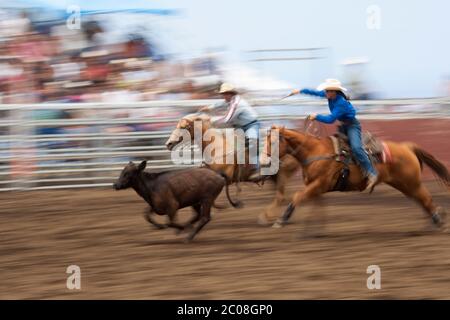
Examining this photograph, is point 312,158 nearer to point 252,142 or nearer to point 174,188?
point 252,142

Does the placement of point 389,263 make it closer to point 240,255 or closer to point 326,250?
point 326,250

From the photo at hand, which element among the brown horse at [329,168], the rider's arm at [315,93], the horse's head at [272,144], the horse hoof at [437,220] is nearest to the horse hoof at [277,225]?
the brown horse at [329,168]

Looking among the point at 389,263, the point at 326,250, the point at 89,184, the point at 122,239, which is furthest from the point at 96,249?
the point at 89,184

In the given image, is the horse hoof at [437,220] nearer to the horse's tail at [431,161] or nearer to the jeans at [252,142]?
the horse's tail at [431,161]

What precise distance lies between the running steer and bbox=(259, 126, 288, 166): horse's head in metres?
0.47

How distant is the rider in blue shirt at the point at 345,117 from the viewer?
8.77 m

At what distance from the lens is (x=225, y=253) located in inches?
316

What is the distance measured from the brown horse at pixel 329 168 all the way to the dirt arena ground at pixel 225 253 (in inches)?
14.6

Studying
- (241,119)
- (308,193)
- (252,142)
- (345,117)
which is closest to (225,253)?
(308,193)

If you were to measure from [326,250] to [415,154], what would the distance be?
1.90 metres

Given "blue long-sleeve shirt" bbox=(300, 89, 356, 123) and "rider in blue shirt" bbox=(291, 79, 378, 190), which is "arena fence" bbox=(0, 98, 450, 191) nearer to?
"rider in blue shirt" bbox=(291, 79, 378, 190)

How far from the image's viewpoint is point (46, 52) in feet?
41.7

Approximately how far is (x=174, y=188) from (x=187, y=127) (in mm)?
1630

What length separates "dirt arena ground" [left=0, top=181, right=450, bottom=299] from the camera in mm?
6590
